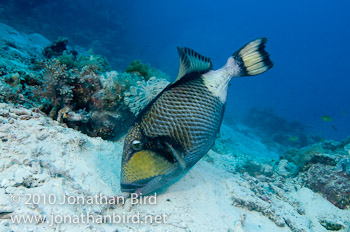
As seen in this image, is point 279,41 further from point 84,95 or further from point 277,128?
point 84,95

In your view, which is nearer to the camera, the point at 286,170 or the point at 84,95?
the point at 84,95

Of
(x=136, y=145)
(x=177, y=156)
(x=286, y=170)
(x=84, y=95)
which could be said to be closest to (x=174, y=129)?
(x=177, y=156)

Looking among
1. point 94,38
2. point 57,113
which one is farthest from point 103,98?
point 94,38

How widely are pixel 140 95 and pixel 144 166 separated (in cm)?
161

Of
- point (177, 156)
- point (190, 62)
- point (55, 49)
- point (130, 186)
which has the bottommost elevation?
point (130, 186)

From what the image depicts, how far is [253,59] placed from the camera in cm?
188

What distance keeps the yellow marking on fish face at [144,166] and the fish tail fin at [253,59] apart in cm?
116

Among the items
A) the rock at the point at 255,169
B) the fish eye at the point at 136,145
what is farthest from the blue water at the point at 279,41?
the fish eye at the point at 136,145

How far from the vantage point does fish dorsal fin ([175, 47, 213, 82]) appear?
1.67 metres

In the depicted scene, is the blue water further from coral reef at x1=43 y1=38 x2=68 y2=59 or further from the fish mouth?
the fish mouth

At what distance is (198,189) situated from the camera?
250cm

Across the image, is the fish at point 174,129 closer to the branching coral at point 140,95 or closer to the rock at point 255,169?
the branching coral at point 140,95

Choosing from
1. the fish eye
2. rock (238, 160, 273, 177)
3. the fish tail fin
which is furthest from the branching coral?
rock (238, 160, 273, 177)

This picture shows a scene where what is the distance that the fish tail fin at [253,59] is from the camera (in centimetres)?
186
